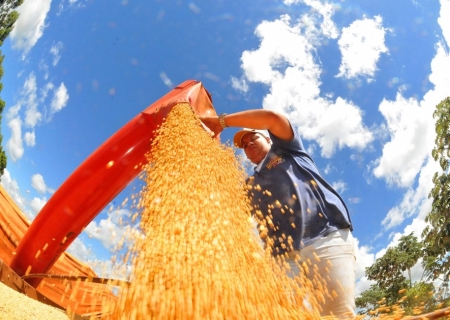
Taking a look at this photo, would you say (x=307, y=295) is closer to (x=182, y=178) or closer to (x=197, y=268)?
(x=197, y=268)

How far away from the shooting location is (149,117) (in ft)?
9.64

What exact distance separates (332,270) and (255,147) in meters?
1.06

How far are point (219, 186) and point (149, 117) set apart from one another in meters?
0.93

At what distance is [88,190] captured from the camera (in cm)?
284

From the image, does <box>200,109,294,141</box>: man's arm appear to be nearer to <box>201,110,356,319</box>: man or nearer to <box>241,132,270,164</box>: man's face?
<box>201,110,356,319</box>: man

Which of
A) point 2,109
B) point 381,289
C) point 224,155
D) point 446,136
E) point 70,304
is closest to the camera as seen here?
point 224,155

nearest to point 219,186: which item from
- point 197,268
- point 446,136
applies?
point 197,268

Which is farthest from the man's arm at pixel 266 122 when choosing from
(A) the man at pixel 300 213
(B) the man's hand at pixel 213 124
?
(B) the man's hand at pixel 213 124

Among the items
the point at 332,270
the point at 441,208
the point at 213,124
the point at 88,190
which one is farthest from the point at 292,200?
the point at 441,208

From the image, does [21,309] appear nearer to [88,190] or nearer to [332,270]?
[88,190]

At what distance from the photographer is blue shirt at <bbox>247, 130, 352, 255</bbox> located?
Answer: 2.29m

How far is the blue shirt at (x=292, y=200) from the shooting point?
2.29 metres

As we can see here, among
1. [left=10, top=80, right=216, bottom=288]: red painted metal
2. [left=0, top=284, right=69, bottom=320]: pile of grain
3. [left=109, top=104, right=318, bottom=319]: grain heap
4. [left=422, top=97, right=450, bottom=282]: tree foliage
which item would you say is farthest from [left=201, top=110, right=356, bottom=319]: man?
[left=422, top=97, right=450, bottom=282]: tree foliage

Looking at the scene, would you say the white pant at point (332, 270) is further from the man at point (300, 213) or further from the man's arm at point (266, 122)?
the man's arm at point (266, 122)
